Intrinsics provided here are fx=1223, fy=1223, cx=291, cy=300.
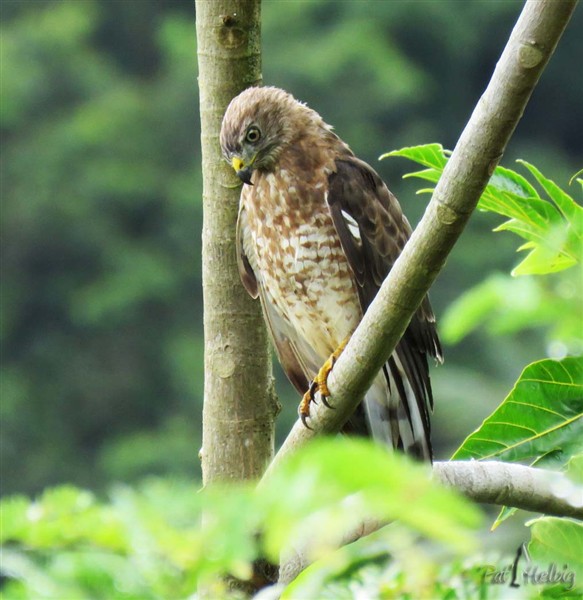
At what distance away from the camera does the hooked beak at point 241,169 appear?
11.8ft

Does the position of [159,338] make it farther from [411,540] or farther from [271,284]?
[411,540]

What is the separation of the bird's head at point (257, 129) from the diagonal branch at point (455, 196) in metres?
1.00

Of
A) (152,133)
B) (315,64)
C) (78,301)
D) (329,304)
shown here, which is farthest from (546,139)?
(329,304)

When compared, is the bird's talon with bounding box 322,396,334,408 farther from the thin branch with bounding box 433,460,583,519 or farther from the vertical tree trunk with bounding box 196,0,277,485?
the vertical tree trunk with bounding box 196,0,277,485

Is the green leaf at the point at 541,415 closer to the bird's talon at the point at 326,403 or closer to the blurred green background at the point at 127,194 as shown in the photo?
the bird's talon at the point at 326,403

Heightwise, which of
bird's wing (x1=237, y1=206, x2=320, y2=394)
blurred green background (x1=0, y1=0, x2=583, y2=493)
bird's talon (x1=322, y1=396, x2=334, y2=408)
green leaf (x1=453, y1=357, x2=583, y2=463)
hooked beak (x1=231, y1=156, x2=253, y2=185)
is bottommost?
green leaf (x1=453, y1=357, x2=583, y2=463)

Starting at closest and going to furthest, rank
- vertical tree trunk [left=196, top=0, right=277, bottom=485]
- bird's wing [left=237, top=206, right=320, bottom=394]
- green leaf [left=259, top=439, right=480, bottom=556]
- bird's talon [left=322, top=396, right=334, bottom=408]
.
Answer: green leaf [left=259, top=439, right=480, bottom=556] → bird's talon [left=322, top=396, right=334, bottom=408] → vertical tree trunk [left=196, top=0, right=277, bottom=485] → bird's wing [left=237, top=206, right=320, bottom=394]

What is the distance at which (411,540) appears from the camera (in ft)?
4.09

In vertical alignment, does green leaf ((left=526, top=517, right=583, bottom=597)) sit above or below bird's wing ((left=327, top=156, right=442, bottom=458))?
below

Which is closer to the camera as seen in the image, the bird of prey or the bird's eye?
the bird of prey

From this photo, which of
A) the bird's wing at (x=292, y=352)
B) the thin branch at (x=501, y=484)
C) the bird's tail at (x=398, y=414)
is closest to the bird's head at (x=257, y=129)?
the bird's wing at (x=292, y=352)

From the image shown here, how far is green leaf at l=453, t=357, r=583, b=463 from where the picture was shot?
2582mm

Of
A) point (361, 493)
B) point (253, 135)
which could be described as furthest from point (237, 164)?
point (361, 493)

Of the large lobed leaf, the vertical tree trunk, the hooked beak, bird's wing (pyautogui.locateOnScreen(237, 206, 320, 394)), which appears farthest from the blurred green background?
the large lobed leaf
